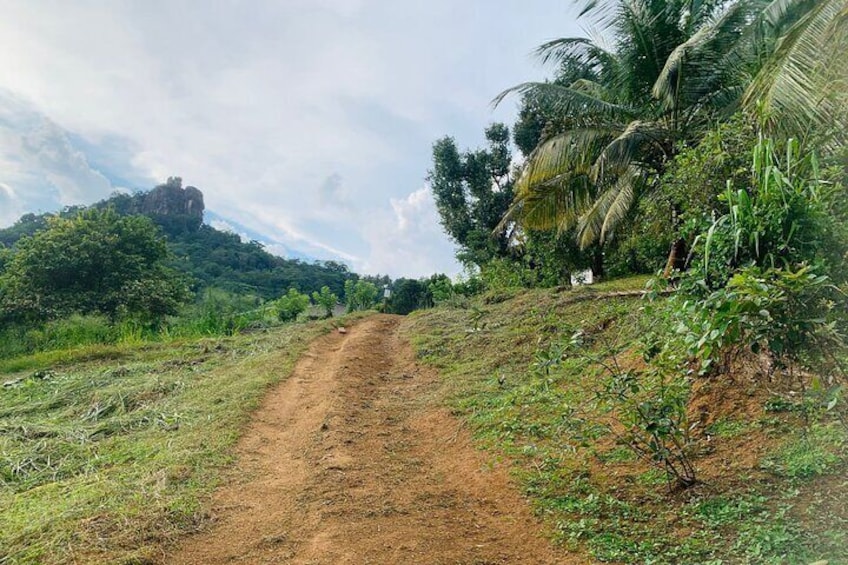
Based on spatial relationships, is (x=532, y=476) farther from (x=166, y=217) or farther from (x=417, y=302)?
(x=166, y=217)

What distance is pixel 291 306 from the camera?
64.6 feet

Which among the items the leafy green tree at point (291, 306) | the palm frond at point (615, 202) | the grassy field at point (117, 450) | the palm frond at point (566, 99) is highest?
the palm frond at point (566, 99)

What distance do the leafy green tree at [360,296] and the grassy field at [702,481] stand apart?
19.6 m

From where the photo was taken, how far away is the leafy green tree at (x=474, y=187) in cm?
2059

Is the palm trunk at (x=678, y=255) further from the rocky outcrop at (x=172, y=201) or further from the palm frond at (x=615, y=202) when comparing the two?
the rocky outcrop at (x=172, y=201)

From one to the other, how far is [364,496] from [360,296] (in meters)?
21.0

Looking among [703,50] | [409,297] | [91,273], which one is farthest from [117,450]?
[409,297]

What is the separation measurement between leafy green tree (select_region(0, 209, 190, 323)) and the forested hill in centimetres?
1154

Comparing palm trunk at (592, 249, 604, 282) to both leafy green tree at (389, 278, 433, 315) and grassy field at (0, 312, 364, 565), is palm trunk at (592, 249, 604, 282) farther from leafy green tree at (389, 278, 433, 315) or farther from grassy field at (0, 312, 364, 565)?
leafy green tree at (389, 278, 433, 315)

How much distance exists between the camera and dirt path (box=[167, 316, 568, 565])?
8.90 feet

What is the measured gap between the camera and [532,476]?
346 centimetres

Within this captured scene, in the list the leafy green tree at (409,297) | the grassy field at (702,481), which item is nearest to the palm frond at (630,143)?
the grassy field at (702,481)

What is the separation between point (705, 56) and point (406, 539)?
881 cm

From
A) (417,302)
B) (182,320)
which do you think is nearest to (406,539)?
(182,320)
